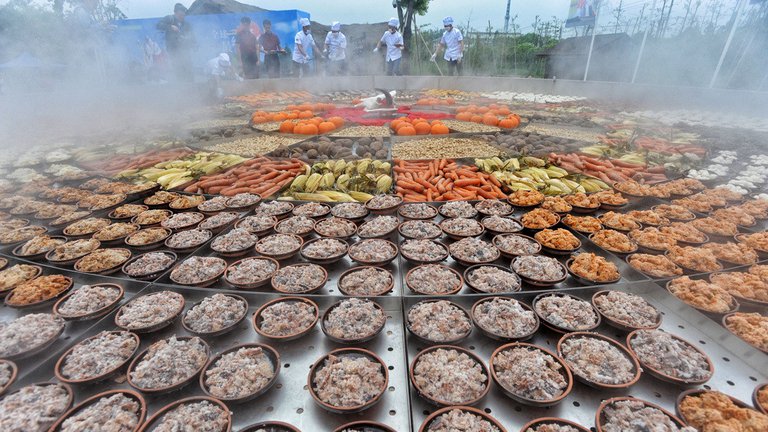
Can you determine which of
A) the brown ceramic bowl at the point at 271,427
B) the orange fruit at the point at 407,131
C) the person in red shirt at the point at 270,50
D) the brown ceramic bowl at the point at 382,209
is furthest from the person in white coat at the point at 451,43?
the brown ceramic bowl at the point at 271,427

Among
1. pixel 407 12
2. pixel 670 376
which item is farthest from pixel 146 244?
pixel 407 12

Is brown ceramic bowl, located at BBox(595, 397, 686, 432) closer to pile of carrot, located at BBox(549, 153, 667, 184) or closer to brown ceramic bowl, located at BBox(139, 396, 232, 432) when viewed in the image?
brown ceramic bowl, located at BBox(139, 396, 232, 432)

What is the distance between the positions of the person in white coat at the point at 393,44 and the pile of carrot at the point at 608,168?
1194 centimetres

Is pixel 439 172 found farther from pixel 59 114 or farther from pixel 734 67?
pixel 734 67

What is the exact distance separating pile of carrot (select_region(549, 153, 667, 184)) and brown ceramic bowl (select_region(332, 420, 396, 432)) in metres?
5.13

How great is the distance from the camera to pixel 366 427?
2021 millimetres

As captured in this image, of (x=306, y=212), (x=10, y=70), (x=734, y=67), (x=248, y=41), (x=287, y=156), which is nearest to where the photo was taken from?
(x=306, y=212)

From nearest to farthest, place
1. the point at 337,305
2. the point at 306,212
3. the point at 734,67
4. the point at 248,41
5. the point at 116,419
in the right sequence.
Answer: the point at 116,419, the point at 337,305, the point at 306,212, the point at 734,67, the point at 248,41

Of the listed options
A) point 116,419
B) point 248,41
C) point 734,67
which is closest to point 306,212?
point 116,419

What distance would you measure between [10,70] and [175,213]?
290 inches

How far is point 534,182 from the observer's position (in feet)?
17.9

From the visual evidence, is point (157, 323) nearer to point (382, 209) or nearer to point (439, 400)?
point (439, 400)

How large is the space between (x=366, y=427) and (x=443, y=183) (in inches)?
160

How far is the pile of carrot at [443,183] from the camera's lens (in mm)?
5273
